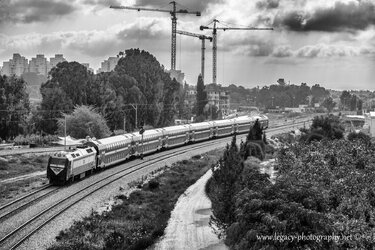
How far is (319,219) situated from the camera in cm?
2111

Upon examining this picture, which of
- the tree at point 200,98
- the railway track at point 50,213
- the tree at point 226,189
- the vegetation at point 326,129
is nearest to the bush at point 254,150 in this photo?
the railway track at point 50,213

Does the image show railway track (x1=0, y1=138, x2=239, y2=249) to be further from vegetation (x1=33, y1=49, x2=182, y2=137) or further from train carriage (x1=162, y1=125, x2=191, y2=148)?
vegetation (x1=33, y1=49, x2=182, y2=137)

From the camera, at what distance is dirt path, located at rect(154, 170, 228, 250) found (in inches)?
1207

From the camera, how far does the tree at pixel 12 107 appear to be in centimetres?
9169

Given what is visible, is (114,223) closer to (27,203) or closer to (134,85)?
(27,203)

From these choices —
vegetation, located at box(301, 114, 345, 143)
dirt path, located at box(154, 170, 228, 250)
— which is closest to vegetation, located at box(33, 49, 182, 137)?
vegetation, located at box(301, 114, 345, 143)

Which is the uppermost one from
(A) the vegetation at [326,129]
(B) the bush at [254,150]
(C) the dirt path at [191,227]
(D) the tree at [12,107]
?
(D) the tree at [12,107]

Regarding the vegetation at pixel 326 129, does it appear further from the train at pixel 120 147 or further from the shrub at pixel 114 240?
the shrub at pixel 114 240

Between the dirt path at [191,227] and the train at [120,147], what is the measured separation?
7523 mm

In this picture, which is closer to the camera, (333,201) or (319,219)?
(319,219)

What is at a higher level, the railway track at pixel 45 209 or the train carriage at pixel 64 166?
the train carriage at pixel 64 166

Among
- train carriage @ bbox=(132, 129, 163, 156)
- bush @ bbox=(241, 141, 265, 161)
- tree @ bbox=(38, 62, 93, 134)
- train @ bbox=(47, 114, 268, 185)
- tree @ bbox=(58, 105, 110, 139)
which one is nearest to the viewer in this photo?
train @ bbox=(47, 114, 268, 185)

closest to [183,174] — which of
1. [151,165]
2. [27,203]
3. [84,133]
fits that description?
[151,165]

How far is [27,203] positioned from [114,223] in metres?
8.73
